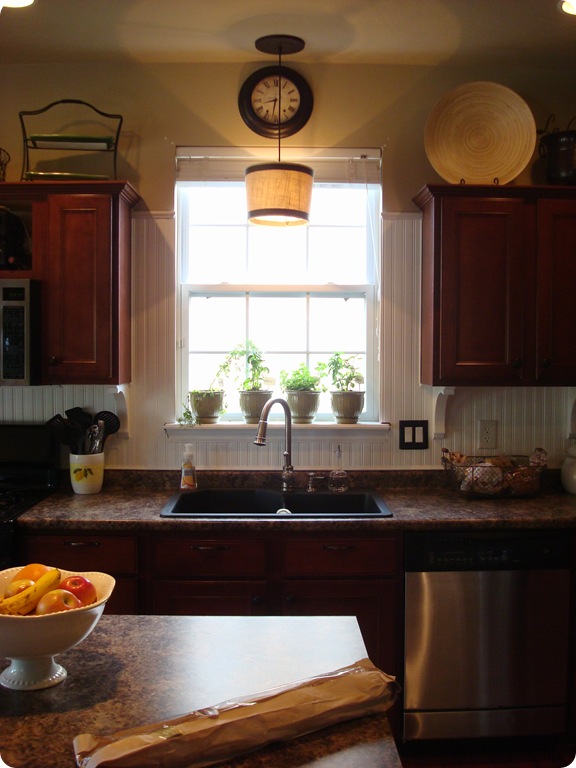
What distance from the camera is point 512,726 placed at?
2.62 meters

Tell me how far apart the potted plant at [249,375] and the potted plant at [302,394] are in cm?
9

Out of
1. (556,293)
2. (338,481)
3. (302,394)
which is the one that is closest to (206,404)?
(302,394)

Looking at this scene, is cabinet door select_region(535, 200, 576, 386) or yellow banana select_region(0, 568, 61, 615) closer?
yellow banana select_region(0, 568, 61, 615)

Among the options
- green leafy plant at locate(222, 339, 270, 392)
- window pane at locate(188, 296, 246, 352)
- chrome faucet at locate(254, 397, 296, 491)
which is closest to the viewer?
chrome faucet at locate(254, 397, 296, 491)

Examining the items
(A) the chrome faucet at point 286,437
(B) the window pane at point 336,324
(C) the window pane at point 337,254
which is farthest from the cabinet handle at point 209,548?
(C) the window pane at point 337,254

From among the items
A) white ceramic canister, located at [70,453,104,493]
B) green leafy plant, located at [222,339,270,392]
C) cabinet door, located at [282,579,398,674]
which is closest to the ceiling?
green leafy plant, located at [222,339,270,392]

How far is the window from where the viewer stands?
3270 mm

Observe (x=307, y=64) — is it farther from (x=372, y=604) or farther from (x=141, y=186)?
(x=372, y=604)

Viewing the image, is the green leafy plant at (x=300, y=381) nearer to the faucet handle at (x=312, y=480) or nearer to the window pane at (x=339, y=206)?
the faucet handle at (x=312, y=480)

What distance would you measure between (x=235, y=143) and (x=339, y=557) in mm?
1854

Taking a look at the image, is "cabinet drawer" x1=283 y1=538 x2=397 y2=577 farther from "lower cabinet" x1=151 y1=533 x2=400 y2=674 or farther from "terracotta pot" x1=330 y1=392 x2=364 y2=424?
"terracotta pot" x1=330 y1=392 x2=364 y2=424

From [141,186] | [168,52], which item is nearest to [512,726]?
[141,186]

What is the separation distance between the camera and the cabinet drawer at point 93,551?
2.61m

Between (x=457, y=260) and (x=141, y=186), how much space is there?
56.4 inches
